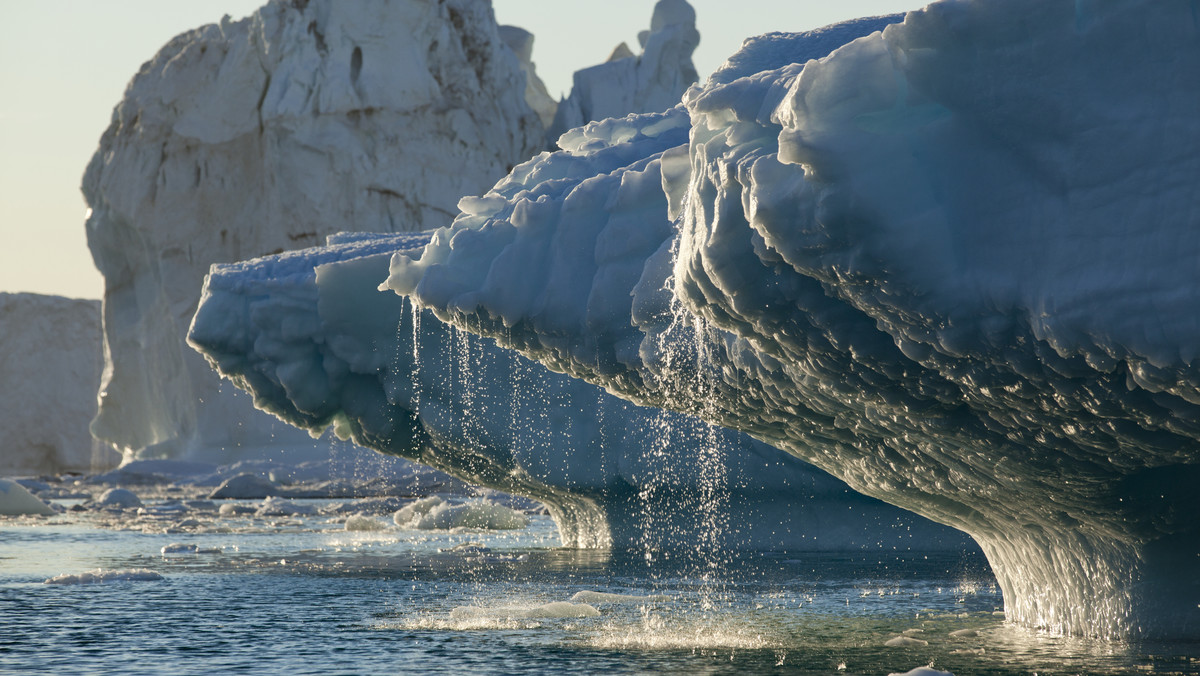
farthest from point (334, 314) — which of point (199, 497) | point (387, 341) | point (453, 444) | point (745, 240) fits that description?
point (199, 497)

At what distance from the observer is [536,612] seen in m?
9.41

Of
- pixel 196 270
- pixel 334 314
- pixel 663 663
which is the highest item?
pixel 196 270

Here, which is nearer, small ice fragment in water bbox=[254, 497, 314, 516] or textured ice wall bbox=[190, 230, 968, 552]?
textured ice wall bbox=[190, 230, 968, 552]

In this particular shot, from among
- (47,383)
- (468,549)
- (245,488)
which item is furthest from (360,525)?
(47,383)

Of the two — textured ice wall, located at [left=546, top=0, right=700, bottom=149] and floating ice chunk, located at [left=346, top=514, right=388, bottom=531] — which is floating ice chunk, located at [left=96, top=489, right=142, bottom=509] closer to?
floating ice chunk, located at [left=346, top=514, right=388, bottom=531]

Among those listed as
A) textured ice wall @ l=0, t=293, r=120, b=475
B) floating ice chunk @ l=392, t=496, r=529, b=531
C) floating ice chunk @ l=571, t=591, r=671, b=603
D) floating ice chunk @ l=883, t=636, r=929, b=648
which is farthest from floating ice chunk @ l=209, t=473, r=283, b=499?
textured ice wall @ l=0, t=293, r=120, b=475

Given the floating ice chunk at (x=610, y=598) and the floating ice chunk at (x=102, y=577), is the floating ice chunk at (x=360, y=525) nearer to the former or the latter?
the floating ice chunk at (x=102, y=577)

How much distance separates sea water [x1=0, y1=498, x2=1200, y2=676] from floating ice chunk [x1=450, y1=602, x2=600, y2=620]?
0.02 m

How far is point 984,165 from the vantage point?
16.3 ft

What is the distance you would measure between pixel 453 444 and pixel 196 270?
24.6m

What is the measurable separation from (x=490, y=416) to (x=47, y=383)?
46.8 metres

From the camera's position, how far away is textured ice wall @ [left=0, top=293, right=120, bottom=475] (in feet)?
181

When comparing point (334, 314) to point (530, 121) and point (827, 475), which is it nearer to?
point (827, 475)

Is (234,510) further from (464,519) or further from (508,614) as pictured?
(508,614)
